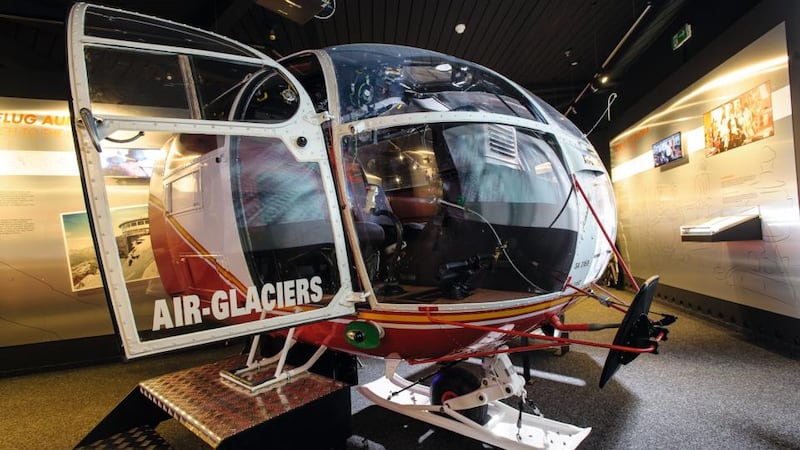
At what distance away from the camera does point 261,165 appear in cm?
209

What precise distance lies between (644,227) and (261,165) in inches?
309

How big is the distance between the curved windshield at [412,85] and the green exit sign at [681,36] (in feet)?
17.2

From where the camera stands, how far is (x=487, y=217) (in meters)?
2.12

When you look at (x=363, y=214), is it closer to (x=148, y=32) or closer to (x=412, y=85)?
(x=412, y=85)

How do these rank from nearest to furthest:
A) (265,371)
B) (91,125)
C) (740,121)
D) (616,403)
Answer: (91,125), (265,371), (616,403), (740,121)

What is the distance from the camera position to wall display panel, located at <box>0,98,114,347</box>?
485cm

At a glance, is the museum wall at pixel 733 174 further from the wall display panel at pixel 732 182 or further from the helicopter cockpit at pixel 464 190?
the helicopter cockpit at pixel 464 190

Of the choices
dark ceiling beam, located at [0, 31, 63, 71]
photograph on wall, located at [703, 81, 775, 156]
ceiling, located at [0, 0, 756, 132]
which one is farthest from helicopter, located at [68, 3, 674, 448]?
dark ceiling beam, located at [0, 31, 63, 71]

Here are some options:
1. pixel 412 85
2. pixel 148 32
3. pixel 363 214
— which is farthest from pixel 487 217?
pixel 148 32

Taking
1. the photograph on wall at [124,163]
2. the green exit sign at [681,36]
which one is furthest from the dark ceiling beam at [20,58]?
the green exit sign at [681,36]

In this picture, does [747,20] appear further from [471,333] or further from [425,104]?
[471,333]

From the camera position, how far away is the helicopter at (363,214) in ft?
6.29

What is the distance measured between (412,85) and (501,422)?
7.58ft

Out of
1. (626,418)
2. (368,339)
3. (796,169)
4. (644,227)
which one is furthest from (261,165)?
(644,227)
